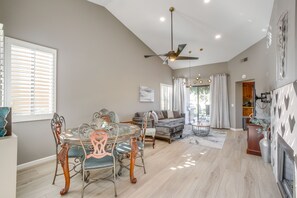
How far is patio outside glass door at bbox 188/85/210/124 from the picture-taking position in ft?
25.1

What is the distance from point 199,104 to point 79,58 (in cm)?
628

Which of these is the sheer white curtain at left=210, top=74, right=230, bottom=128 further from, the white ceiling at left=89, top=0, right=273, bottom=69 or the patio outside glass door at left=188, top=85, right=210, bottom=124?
the white ceiling at left=89, top=0, right=273, bottom=69

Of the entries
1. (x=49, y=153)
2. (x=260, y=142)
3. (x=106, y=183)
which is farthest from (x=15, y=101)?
(x=260, y=142)

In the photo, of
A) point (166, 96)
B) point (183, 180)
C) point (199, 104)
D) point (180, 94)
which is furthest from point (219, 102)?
point (183, 180)

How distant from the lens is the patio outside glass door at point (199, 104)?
764 cm

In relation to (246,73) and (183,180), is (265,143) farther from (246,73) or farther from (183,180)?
(246,73)

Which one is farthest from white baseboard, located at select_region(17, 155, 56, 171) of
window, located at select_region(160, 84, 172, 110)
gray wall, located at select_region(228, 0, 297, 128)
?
gray wall, located at select_region(228, 0, 297, 128)

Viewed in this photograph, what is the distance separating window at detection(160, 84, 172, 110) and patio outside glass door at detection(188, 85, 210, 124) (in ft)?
3.70

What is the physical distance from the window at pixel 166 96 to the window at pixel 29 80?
509cm

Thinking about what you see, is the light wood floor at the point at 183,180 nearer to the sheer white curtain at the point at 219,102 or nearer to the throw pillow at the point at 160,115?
the throw pillow at the point at 160,115

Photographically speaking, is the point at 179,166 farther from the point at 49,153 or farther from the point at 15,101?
the point at 15,101

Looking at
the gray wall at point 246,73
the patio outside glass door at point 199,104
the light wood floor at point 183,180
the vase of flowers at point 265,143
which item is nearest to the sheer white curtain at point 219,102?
the gray wall at point 246,73

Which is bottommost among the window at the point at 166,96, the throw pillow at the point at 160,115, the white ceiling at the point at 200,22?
the throw pillow at the point at 160,115

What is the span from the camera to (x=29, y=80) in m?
3.06
